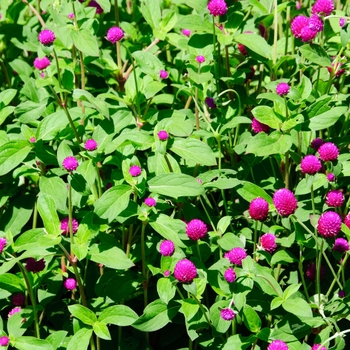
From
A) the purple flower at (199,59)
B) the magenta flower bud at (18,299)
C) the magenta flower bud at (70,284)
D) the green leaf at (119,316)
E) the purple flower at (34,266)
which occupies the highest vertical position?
the purple flower at (199,59)

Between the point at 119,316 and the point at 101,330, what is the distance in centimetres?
7

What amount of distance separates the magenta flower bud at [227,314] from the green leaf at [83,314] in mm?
407

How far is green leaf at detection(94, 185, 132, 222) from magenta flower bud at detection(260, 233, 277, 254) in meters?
0.46

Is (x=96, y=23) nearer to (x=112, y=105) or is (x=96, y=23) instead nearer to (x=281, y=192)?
(x=112, y=105)

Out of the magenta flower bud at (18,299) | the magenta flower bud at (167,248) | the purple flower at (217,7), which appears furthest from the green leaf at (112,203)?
the purple flower at (217,7)

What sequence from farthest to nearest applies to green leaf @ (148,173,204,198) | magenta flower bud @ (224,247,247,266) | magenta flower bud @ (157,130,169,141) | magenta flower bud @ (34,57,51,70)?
1. magenta flower bud @ (34,57,51,70)
2. magenta flower bud @ (157,130,169,141)
3. green leaf @ (148,173,204,198)
4. magenta flower bud @ (224,247,247,266)

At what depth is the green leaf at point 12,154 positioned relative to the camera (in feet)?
7.15

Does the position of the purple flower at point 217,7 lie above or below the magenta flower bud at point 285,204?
above

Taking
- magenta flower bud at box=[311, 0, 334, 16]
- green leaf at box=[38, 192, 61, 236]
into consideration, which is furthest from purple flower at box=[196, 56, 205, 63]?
green leaf at box=[38, 192, 61, 236]

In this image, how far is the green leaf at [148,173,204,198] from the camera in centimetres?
197

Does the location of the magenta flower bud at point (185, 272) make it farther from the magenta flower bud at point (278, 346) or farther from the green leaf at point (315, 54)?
the green leaf at point (315, 54)

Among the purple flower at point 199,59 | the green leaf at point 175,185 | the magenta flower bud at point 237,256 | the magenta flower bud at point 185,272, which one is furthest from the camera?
the purple flower at point 199,59

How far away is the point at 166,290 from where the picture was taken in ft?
6.20

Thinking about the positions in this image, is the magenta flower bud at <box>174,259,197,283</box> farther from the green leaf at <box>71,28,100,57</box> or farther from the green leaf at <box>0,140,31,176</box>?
the green leaf at <box>71,28,100,57</box>
